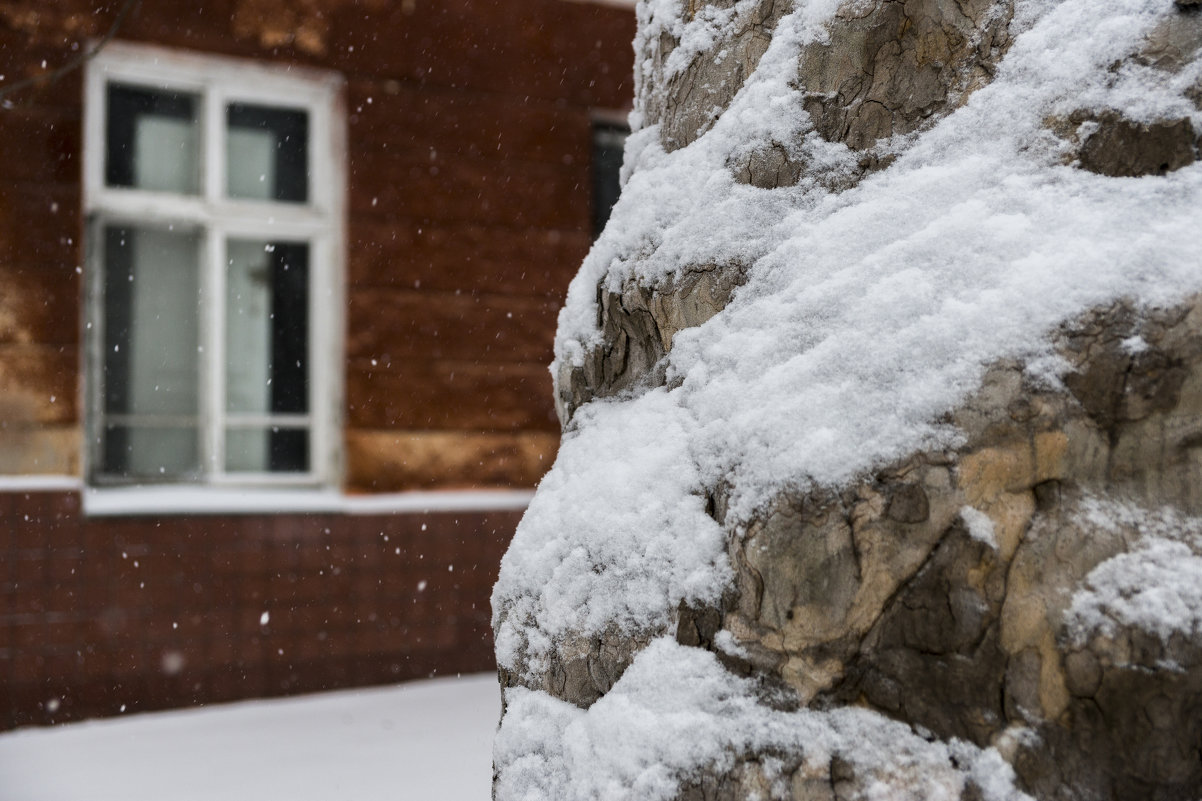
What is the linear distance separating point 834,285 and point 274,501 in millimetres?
3820

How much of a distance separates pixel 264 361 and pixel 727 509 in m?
4.05

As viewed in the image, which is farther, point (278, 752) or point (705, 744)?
point (278, 752)

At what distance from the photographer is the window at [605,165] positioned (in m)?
5.60

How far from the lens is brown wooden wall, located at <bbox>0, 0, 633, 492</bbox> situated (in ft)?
14.2

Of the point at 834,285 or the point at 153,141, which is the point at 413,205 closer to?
the point at 153,141

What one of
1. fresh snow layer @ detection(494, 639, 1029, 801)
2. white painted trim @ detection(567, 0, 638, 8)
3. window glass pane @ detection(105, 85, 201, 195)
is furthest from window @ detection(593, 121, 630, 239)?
fresh snow layer @ detection(494, 639, 1029, 801)

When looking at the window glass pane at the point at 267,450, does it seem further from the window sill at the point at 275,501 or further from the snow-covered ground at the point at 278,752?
the snow-covered ground at the point at 278,752

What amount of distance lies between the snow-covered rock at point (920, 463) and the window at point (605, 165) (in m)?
4.01

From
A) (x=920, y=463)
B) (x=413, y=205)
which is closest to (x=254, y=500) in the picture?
(x=413, y=205)

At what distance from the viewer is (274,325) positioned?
197 inches

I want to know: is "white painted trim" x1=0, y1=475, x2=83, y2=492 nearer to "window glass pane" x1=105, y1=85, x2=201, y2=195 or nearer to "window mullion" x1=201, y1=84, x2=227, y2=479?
"window mullion" x1=201, y1=84, x2=227, y2=479

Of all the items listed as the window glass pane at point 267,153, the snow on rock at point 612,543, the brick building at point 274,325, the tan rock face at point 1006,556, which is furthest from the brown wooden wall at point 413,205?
the tan rock face at point 1006,556

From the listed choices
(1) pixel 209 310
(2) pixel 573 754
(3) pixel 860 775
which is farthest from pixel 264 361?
(3) pixel 860 775

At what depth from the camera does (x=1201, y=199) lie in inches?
50.9
